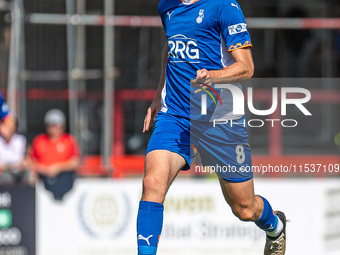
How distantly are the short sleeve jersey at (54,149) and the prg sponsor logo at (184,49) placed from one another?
15.1 ft

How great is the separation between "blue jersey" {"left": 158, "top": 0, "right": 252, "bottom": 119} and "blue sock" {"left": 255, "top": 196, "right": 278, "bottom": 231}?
778mm

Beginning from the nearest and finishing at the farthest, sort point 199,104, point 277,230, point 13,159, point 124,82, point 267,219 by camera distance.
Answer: point 199,104 → point 267,219 → point 277,230 → point 13,159 → point 124,82

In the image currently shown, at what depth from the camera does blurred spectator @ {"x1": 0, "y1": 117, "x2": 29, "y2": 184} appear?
9.18m

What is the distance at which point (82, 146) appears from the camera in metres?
9.48

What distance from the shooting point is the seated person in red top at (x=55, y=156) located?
9.16 m

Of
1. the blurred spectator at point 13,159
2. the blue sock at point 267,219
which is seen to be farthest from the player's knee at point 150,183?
the blurred spectator at point 13,159

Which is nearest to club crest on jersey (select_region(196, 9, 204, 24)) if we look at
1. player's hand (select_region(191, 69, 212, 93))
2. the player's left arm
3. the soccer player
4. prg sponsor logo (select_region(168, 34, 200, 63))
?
the soccer player

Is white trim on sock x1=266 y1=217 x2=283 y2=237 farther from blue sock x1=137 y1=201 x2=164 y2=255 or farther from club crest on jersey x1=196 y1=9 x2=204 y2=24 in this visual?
club crest on jersey x1=196 y1=9 x2=204 y2=24

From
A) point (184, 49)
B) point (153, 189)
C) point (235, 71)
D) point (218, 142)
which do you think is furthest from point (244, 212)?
point (184, 49)

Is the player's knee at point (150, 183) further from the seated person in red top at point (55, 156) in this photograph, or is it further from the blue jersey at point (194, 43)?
the seated person in red top at point (55, 156)

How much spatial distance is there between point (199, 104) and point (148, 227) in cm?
96

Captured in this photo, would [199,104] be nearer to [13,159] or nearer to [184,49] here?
[184,49]

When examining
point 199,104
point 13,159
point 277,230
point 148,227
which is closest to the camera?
point 148,227

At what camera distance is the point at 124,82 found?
9781mm
